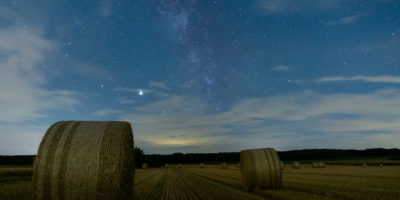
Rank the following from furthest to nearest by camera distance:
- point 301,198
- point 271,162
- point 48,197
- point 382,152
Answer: point 382,152, point 271,162, point 301,198, point 48,197

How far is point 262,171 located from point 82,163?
759cm

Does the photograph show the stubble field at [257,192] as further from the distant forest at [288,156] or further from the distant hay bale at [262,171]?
the distant forest at [288,156]

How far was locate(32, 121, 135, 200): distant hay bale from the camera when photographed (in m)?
5.14

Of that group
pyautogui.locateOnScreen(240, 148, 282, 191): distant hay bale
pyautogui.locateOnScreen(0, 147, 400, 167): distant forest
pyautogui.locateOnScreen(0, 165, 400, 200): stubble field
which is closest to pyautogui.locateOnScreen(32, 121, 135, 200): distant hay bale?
pyautogui.locateOnScreen(0, 165, 400, 200): stubble field

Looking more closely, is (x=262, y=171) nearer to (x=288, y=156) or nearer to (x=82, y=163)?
(x=82, y=163)

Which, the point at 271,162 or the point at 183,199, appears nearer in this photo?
the point at 183,199

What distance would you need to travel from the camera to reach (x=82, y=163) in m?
5.23

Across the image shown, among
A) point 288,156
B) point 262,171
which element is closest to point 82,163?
point 262,171

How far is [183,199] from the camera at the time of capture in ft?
25.1

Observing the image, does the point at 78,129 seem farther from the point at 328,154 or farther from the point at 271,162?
the point at 328,154

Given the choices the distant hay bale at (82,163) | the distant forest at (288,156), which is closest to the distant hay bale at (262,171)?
the distant hay bale at (82,163)

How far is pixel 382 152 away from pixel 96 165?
82302 millimetres

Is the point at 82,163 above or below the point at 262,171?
above

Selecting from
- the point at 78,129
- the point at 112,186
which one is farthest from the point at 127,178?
the point at 78,129
